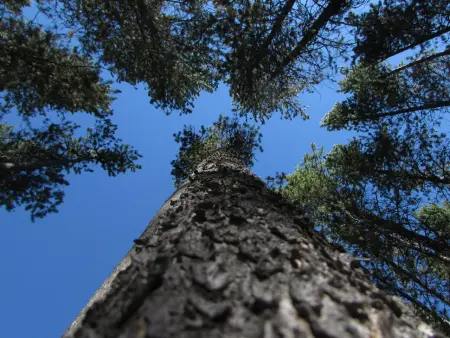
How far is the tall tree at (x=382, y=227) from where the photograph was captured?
7645mm

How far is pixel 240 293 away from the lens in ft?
5.01

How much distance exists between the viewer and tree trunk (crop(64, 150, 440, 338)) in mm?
1328

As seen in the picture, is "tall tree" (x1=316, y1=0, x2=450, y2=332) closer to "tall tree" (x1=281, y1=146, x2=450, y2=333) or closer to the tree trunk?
"tall tree" (x1=281, y1=146, x2=450, y2=333)

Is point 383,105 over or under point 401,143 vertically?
over

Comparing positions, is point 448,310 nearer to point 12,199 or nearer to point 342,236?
point 342,236

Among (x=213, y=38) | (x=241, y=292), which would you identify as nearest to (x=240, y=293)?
(x=241, y=292)

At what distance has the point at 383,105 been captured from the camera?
30.4ft

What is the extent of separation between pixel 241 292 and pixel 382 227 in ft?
26.7

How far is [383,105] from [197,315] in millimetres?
9740

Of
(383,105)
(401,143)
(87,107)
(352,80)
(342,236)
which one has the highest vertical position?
(352,80)

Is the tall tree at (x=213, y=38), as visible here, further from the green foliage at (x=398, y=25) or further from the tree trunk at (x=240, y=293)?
the tree trunk at (x=240, y=293)

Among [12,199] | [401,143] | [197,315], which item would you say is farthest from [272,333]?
[401,143]

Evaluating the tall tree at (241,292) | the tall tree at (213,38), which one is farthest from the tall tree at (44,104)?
the tall tree at (241,292)

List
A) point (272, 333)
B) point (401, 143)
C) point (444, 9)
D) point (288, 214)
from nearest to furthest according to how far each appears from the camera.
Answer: point (272, 333), point (288, 214), point (444, 9), point (401, 143)
